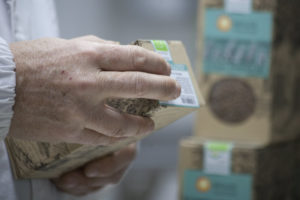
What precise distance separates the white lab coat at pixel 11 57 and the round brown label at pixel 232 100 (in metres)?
0.68

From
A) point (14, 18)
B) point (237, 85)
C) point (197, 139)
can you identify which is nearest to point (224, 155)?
point (197, 139)

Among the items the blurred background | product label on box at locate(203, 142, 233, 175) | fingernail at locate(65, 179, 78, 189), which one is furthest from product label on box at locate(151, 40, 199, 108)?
the blurred background

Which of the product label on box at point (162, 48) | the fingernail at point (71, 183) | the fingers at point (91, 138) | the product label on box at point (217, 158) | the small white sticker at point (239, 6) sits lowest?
the product label on box at point (217, 158)

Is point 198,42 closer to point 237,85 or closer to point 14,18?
point 237,85

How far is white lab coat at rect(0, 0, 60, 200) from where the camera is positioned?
49cm

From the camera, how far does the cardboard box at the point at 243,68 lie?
4.20 ft

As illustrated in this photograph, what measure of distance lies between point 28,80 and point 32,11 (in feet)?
1.05

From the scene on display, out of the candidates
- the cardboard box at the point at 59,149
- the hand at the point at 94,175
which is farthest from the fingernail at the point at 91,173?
the cardboard box at the point at 59,149

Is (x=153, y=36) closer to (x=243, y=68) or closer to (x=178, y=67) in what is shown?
(x=243, y=68)

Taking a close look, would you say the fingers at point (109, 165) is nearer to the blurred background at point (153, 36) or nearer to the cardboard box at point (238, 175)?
the cardboard box at point (238, 175)

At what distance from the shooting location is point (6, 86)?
487 mm

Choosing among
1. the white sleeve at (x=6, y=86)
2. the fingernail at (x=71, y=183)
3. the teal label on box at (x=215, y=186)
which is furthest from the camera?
the teal label on box at (x=215, y=186)

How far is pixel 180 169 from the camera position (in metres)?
1.30

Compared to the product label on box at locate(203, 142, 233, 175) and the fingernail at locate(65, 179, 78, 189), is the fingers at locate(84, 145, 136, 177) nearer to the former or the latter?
the fingernail at locate(65, 179, 78, 189)
